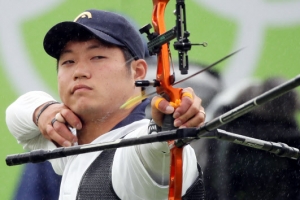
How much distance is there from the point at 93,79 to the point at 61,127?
0.22 meters

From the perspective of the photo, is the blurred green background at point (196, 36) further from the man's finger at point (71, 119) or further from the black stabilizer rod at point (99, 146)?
the black stabilizer rod at point (99, 146)

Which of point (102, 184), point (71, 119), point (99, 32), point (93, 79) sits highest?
point (99, 32)

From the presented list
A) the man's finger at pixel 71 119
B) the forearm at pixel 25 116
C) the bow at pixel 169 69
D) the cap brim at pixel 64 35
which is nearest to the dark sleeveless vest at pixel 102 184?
the man's finger at pixel 71 119

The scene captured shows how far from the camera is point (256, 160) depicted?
3.26 metres

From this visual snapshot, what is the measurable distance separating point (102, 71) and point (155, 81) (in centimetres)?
45

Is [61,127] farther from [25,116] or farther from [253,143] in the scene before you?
[253,143]

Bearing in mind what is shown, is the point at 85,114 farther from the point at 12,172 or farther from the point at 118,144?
the point at 12,172

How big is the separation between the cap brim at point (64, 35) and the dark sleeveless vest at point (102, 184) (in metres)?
0.37

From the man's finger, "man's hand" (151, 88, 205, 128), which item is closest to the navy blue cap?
the man's finger

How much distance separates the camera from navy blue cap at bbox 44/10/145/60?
2.73m

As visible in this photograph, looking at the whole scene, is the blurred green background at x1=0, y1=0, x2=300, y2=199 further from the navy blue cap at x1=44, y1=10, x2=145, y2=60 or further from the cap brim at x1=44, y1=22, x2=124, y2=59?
the cap brim at x1=44, y1=22, x2=124, y2=59

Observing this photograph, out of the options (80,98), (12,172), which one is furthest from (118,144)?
(12,172)

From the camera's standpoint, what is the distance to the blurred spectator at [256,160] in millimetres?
3195

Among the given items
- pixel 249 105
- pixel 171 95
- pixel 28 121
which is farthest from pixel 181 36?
pixel 28 121
